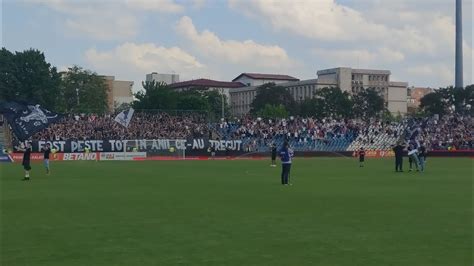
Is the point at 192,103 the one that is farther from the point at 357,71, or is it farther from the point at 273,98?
the point at 357,71

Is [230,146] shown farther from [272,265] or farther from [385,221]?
[272,265]

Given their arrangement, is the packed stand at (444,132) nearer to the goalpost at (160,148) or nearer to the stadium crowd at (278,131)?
the stadium crowd at (278,131)

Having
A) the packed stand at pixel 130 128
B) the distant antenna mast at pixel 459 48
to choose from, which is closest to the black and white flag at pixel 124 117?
the packed stand at pixel 130 128

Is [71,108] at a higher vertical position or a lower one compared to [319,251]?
higher

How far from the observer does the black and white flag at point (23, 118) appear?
195 ft

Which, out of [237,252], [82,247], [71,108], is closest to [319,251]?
[237,252]

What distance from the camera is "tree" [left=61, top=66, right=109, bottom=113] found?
371 feet

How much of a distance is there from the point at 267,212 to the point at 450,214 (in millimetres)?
4558

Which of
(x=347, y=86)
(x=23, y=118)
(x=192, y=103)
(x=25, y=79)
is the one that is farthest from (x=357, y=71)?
(x=23, y=118)

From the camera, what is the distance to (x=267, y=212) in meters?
16.2

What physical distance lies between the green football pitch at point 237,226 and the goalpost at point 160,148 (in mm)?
38195

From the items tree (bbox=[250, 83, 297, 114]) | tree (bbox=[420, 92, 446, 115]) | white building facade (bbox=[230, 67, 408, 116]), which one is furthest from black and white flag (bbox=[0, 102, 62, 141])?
white building facade (bbox=[230, 67, 408, 116])

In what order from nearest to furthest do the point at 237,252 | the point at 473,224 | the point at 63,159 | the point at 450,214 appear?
the point at 237,252 < the point at 473,224 < the point at 450,214 < the point at 63,159

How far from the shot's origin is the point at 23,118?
59.9 metres
